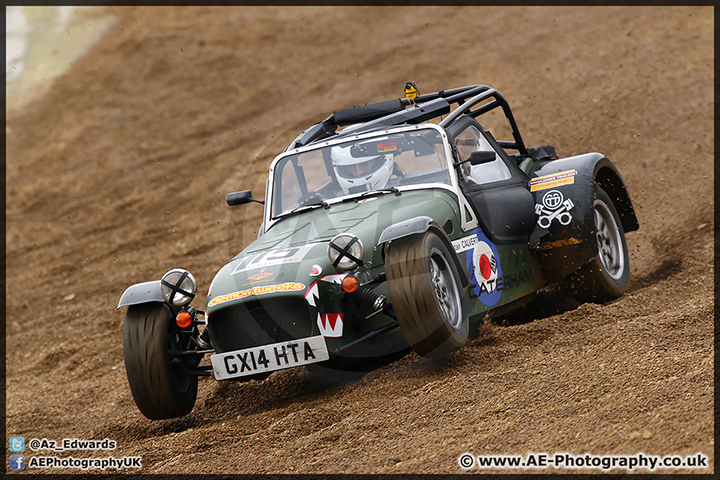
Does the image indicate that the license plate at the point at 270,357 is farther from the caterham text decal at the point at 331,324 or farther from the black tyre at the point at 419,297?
the black tyre at the point at 419,297

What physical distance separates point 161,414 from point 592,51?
46.3 ft

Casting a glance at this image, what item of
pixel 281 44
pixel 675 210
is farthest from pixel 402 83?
pixel 675 210

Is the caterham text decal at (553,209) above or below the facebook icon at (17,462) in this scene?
above

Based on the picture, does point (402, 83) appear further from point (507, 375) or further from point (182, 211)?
point (507, 375)

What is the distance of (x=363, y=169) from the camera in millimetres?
6711

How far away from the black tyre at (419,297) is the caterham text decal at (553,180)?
215 cm

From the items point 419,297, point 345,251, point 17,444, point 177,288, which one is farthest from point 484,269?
point 17,444

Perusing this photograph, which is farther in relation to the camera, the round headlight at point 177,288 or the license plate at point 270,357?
the round headlight at point 177,288

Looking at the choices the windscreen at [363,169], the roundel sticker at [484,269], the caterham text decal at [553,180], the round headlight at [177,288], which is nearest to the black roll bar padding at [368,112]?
the windscreen at [363,169]

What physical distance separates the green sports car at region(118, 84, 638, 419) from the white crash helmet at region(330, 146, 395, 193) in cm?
1

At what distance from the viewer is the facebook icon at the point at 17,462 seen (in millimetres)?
5414

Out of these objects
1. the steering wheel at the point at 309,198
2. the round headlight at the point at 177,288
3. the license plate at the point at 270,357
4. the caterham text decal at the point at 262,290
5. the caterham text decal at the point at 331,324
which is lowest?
the license plate at the point at 270,357

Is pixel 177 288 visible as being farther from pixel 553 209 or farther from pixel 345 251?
pixel 553 209

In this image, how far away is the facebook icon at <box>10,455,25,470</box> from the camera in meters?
5.41
